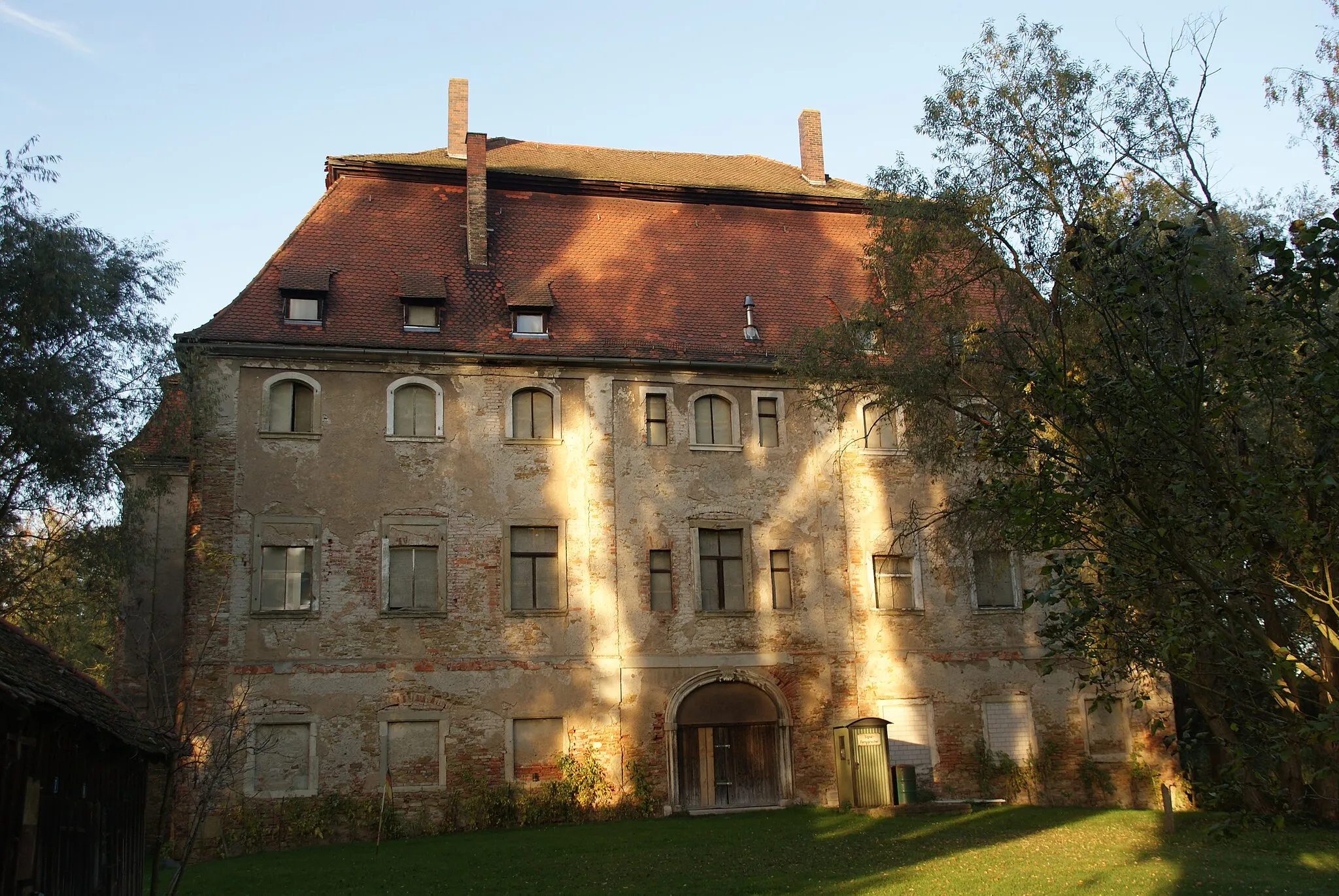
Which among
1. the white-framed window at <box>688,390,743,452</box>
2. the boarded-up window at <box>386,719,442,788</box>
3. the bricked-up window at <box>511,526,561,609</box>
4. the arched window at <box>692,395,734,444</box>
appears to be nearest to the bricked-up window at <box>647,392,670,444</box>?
the white-framed window at <box>688,390,743,452</box>

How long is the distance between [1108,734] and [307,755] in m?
16.2

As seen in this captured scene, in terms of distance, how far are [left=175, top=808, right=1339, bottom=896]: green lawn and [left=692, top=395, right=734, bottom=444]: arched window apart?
7.63 meters

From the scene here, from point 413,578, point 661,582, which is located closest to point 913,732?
point 661,582

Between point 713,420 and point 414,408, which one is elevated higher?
point 414,408

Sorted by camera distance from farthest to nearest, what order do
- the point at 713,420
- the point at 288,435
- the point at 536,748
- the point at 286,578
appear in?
the point at 713,420 < the point at 288,435 < the point at 536,748 < the point at 286,578

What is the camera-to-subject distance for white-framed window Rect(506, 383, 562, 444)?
81.3 feet

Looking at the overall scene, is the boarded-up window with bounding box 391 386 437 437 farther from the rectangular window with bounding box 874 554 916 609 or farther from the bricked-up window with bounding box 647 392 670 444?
the rectangular window with bounding box 874 554 916 609

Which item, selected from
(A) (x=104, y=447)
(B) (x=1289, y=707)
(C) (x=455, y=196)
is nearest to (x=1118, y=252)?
(B) (x=1289, y=707)

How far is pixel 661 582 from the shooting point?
2469cm

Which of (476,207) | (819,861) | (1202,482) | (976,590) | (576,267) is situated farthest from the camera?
(576,267)

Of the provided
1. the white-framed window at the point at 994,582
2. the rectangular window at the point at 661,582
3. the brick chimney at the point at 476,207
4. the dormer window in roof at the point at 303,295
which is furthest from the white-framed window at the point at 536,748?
the brick chimney at the point at 476,207

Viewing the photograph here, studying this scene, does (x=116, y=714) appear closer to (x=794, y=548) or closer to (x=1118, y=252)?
(x=1118, y=252)

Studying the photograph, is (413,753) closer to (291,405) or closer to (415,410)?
(415,410)

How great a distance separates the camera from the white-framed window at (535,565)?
24.0 metres
